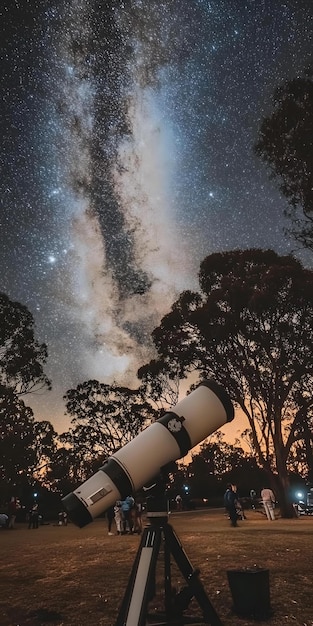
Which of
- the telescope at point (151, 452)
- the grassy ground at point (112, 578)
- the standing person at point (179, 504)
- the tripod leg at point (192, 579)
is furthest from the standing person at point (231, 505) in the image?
the standing person at point (179, 504)

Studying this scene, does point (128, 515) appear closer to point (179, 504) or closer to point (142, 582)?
point (142, 582)

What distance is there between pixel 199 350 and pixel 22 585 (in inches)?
680

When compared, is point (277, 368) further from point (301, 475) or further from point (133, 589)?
point (301, 475)

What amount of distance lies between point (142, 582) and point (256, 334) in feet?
66.1

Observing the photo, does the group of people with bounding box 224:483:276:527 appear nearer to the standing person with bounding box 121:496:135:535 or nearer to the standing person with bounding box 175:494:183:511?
the standing person with bounding box 121:496:135:535

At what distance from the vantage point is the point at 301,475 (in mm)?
74375

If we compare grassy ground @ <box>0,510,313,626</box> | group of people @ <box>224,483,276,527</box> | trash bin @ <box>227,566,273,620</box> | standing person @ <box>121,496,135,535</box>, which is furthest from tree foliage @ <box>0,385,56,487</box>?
trash bin @ <box>227,566,273,620</box>

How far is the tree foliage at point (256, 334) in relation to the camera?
22859 millimetres

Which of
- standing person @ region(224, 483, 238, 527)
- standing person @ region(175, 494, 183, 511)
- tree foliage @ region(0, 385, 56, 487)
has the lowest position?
standing person @ region(224, 483, 238, 527)

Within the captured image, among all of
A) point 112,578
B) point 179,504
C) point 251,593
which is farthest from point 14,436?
point 251,593

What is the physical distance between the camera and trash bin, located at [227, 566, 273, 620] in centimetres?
583

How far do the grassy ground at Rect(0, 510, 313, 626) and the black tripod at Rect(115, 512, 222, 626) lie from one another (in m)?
1.44

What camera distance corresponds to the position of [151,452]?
445 centimetres

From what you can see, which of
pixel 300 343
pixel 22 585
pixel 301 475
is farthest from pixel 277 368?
pixel 301 475
